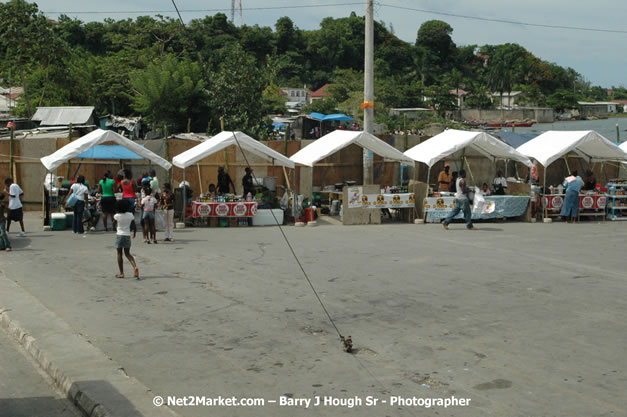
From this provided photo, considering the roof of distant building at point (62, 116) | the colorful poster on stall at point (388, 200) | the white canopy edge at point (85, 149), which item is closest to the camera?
the white canopy edge at point (85, 149)

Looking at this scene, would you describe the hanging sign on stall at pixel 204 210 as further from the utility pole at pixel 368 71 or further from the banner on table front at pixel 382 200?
the utility pole at pixel 368 71

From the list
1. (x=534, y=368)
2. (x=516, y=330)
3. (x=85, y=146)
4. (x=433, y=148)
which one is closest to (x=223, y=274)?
(x=516, y=330)

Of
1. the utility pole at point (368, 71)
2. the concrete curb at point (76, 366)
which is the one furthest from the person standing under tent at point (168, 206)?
the utility pole at point (368, 71)

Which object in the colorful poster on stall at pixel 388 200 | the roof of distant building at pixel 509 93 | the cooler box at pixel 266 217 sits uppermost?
the roof of distant building at pixel 509 93

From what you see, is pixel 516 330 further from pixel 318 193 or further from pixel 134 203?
pixel 318 193

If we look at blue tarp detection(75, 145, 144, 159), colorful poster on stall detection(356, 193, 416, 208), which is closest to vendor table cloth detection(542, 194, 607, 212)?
colorful poster on stall detection(356, 193, 416, 208)

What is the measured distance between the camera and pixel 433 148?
22.7 metres

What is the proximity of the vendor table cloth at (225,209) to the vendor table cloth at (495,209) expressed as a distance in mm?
5556

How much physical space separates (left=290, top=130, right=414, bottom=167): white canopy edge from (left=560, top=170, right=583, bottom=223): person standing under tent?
5.05 m

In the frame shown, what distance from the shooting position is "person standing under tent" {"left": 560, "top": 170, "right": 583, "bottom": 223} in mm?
22156

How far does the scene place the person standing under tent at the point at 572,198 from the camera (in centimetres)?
2216

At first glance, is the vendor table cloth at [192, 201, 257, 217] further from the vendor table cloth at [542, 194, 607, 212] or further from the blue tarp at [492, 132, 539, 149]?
the blue tarp at [492, 132, 539, 149]

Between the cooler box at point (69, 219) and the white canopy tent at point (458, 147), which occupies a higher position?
the white canopy tent at point (458, 147)

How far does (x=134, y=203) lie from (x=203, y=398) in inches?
528
